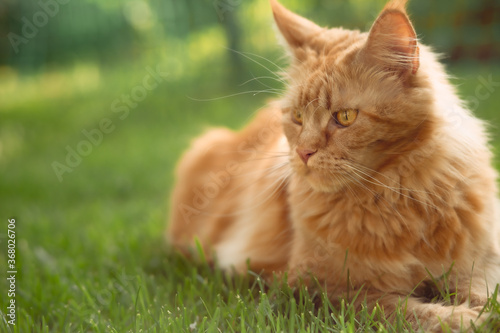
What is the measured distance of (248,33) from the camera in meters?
6.41

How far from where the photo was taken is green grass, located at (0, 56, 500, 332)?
171 cm

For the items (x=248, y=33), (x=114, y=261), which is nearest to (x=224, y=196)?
(x=114, y=261)

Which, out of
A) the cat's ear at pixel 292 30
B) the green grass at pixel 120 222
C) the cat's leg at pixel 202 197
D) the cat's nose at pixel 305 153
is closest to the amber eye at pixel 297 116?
the cat's nose at pixel 305 153

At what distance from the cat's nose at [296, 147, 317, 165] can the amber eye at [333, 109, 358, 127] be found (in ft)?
0.42

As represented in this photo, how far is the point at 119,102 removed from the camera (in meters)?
6.30

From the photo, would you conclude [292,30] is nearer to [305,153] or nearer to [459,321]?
[305,153]

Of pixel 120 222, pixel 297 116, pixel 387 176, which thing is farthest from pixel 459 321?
pixel 120 222

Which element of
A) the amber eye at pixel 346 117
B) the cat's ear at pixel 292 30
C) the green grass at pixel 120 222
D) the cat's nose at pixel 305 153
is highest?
the cat's ear at pixel 292 30

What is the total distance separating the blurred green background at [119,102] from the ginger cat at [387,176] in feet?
0.92

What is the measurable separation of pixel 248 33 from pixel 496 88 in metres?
3.00

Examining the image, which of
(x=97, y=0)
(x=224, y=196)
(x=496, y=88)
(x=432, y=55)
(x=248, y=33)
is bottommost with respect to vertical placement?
(x=224, y=196)

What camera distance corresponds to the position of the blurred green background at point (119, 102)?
2.55 m

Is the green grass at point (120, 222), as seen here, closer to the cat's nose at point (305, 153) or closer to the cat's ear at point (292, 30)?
the cat's nose at point (305, 153)

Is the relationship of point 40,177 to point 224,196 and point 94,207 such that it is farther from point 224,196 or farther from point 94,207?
point 224,196
